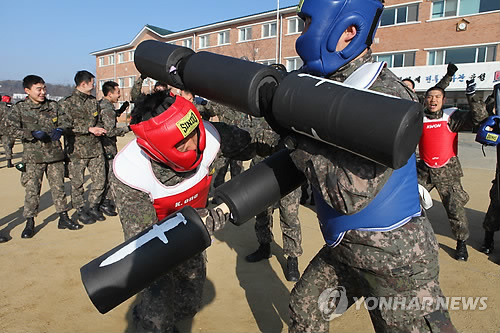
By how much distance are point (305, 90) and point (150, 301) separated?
1.86 metres

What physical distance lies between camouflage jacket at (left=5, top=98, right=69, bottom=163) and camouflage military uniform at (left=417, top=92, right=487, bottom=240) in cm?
546

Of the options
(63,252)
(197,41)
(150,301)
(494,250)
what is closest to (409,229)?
(150,301)

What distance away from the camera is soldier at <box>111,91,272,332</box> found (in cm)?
213

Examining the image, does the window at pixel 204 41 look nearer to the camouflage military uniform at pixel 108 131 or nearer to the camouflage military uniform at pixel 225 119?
the camouflage military uniform at pixel 225 119

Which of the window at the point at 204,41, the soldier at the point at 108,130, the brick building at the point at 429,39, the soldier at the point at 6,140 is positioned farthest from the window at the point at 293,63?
the soldier at the point at 108,130

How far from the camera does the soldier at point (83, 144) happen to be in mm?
5809

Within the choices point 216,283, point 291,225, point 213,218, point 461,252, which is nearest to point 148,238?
point 213,218

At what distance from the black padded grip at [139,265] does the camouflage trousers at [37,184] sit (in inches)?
170

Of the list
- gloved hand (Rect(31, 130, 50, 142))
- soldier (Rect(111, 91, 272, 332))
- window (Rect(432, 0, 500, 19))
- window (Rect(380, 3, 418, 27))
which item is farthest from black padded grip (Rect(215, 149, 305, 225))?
window (Rect(432, 0, 500, 19))

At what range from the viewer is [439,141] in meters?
4.39

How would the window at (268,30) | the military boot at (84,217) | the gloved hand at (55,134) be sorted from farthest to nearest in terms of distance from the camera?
the window at (268,30) → the military boot at (84,217) → the gloved hand at (55,134)

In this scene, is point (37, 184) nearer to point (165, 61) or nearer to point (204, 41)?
point (165, 61)

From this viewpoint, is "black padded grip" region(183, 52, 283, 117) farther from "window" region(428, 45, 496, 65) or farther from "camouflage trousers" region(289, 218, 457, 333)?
"window" region(428, 45, 496, 65)

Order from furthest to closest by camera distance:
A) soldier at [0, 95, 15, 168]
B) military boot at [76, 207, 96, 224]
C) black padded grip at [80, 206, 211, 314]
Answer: soldier at [0, 95, 15, 168] < military boot at [76, 207, 96, 224] < black padded grip at [80, 206, 211, 314]
